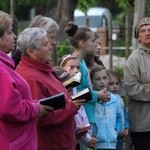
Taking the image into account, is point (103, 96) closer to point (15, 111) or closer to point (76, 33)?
point (76, 33)

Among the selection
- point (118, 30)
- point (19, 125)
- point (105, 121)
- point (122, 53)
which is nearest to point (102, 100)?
point (105, 121)

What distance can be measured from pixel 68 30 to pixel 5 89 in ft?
7.06

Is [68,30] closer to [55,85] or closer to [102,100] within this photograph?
[102,100]

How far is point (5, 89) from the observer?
4.38 meters

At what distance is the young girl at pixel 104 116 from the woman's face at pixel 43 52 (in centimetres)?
127

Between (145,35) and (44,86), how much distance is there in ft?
6.06

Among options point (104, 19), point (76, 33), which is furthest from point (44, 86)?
point (104, 19)

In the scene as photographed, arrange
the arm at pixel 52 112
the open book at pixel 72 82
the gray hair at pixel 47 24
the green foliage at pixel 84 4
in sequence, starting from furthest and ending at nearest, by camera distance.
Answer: the green foliage at pixel 84 4 < the gray hair at pixel 47 24 < the open book at pixel 72 82 < the arm at pixel 52 112

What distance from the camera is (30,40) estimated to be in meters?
5.25

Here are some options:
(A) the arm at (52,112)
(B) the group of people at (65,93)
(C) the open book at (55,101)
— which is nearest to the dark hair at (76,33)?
(B) the group of people at (65,93)

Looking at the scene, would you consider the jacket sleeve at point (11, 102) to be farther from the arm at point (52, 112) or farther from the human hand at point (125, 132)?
the human hand at point (125, 132)

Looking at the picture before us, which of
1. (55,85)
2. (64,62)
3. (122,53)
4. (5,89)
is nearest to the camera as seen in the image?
(5,89)

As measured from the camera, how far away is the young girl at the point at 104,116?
252 inches

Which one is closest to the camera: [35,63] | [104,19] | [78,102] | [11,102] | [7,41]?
[11,102]
